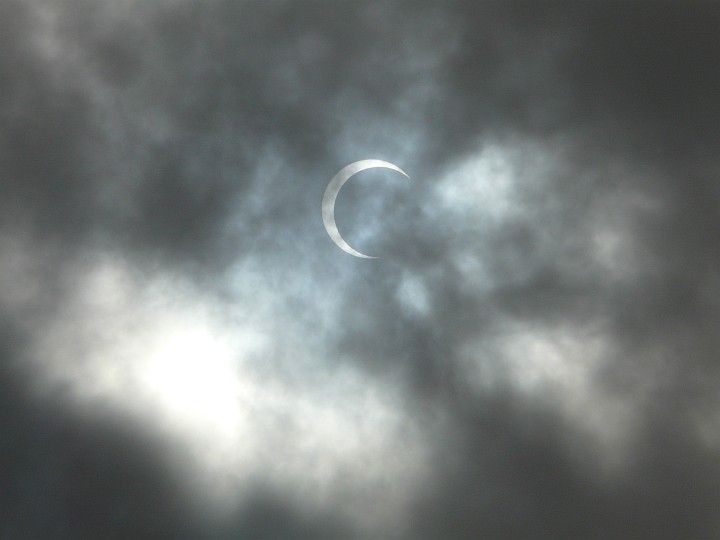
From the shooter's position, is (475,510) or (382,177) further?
(382,177)

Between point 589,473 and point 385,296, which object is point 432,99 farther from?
point 589,473

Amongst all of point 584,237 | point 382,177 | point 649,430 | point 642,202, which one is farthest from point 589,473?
point 382,177

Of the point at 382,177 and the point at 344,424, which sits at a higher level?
the point at 382,177

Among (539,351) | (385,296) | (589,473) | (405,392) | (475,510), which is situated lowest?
(475,510)

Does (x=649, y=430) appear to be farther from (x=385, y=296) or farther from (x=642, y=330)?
(x=385, y=296)

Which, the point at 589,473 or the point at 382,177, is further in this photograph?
the point at 382,177

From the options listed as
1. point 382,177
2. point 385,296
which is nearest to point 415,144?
point 382,177

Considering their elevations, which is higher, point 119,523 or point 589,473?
point 589,473
